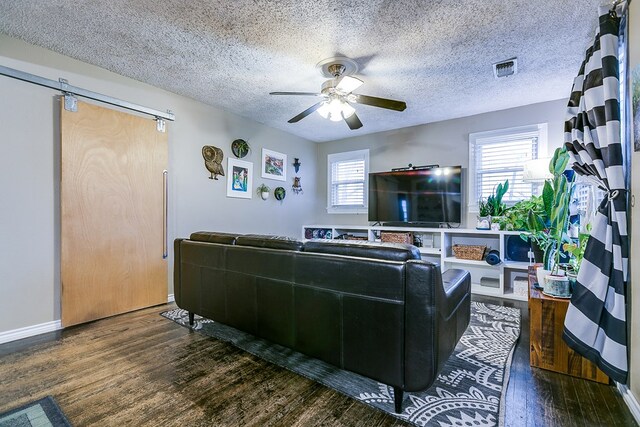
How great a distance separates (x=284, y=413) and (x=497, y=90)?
3787mm

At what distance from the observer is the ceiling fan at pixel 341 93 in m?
2.57

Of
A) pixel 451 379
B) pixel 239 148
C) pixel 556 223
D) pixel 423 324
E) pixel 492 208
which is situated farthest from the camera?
pixel 239 148

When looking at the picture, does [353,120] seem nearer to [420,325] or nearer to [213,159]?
[213,159]

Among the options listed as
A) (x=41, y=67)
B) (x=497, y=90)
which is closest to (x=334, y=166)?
(x=497, y=90)

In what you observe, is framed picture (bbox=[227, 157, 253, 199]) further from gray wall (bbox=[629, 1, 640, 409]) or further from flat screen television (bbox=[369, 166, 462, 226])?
gray wall (bbox=[629, 1, 640, 409])

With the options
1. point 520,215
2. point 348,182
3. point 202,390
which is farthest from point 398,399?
point 348,182

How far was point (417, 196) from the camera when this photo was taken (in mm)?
4484

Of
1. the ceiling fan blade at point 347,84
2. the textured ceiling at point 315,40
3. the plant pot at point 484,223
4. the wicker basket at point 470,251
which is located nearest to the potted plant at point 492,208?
the plant pot at point 484,223

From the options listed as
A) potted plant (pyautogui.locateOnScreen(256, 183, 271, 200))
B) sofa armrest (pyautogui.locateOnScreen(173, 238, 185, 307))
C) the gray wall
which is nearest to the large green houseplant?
the gray wall

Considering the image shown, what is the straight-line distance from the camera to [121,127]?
3.01 metres

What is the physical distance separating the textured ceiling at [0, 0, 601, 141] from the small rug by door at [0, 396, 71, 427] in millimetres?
2498

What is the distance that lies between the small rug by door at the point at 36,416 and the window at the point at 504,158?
4.59 meters

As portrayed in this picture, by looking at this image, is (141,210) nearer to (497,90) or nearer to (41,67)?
(41,67)

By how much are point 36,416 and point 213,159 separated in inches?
118
